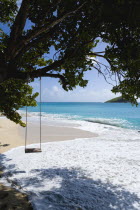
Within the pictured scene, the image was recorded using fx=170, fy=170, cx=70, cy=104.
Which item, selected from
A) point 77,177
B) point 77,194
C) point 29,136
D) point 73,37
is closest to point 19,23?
point 73,37

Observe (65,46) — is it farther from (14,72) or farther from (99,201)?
(99,201)

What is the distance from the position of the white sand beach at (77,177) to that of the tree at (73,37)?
366 centimetres

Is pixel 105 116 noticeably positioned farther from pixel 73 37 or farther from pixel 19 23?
pixel 19 23

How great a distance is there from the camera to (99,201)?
561 cm

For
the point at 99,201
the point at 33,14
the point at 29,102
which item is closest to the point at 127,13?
the point at 33,14

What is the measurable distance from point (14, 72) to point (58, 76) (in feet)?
5.41

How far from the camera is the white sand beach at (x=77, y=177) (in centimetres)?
551

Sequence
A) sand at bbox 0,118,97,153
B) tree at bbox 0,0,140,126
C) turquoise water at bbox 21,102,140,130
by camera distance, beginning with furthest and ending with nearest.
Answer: turquoise water at bbox 21,102,140,130, sand at bbox 0,118,97,153, tree at bbox 0,0,140,126

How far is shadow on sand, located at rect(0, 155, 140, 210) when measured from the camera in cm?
528

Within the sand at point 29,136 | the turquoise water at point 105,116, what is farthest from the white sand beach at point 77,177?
the turquoise water at point 105,116

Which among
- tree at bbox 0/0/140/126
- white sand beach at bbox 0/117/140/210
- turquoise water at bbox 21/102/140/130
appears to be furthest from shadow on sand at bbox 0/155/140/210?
turquoise water at bbox 21/102/140/130

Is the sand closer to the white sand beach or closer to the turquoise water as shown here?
the white sand beach

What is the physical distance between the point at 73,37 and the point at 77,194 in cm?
581

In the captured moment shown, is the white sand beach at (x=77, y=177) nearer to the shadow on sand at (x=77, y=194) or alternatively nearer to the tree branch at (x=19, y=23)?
the shadow on sand at (x=77, y=194)
